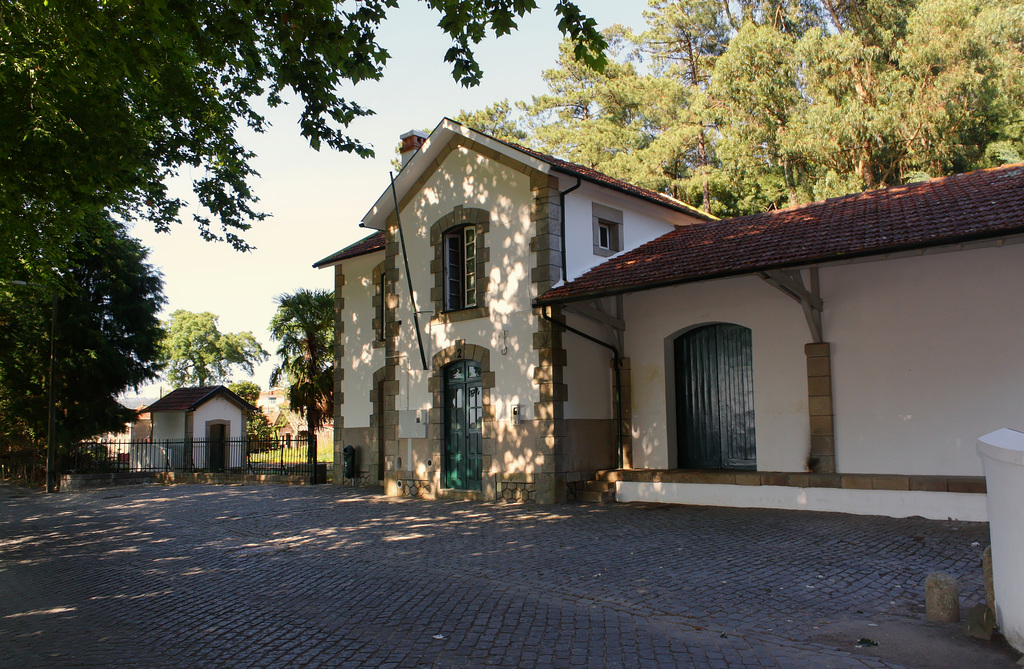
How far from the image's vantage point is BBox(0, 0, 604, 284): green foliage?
697 cm

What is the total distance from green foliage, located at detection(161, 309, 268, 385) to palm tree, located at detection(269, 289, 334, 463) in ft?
149

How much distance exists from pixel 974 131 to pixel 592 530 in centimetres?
2024

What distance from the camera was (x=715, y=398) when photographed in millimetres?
13164

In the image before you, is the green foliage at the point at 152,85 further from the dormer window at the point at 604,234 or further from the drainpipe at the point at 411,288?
the dormer window at the point at 604,234

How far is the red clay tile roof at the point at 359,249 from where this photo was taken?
18.7 metres

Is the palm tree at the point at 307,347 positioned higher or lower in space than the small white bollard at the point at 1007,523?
higher

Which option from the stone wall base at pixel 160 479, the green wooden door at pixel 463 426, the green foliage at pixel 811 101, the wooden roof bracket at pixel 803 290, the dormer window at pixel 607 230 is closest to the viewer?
the wooden roof bracket at pixel 803 290

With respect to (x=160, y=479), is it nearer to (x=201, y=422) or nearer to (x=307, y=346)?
(x=201, y=422)

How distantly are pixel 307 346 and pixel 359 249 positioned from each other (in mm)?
6189

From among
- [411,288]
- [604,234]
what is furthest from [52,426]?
[604,234]

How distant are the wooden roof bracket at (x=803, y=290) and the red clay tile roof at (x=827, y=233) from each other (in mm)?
336

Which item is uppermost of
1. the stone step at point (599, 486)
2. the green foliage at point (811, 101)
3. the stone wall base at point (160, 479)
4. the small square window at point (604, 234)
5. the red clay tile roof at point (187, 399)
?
the green foliage at point (811, 101)

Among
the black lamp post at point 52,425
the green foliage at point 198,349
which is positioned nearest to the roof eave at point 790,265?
the black lamp post at point 52,425

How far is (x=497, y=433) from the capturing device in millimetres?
13938
